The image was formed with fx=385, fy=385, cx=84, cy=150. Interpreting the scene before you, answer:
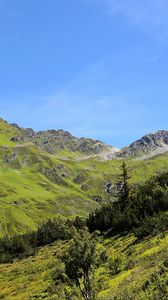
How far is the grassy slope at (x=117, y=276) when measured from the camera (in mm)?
26531

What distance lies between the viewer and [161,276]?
25250 mm

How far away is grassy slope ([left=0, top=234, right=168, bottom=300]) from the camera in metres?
26.5

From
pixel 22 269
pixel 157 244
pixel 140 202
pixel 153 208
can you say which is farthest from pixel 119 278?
pixel 22 269

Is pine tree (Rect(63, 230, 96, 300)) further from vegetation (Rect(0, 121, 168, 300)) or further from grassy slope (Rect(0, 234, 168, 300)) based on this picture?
grassy slope (Rect(0, 234, 168, 300))

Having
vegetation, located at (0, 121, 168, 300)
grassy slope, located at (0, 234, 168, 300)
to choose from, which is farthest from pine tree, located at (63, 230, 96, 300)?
grassy slope, located at (0, 234, 168, 300)

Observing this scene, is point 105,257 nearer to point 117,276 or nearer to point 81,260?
point 81,260

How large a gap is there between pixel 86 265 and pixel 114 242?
3235 centimetres

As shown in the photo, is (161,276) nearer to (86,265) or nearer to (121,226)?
(86,265)

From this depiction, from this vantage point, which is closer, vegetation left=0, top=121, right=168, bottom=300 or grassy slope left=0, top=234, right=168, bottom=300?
grassy slope left=0, top=234, right=168, bottom=300

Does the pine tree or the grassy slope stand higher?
the pine tree

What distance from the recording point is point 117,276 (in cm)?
3666

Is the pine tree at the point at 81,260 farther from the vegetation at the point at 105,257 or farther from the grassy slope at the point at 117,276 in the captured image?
the grassy slope at the point at 117,276

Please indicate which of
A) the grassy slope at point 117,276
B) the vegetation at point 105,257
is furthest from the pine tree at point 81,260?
the grassy slope at point 117,276

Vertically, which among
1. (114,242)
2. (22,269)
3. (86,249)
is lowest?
(22,269)
